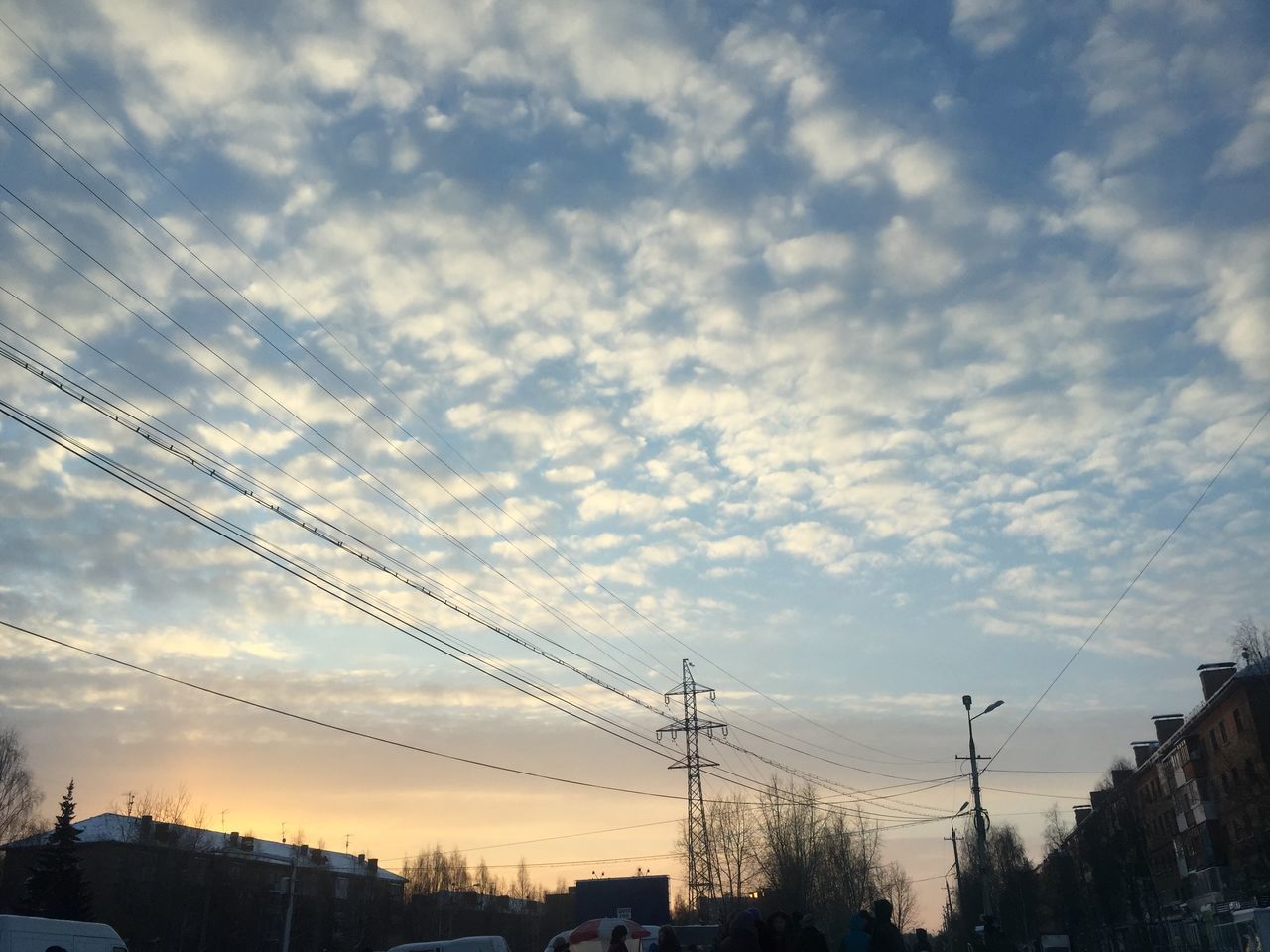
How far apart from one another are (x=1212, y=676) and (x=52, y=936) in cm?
7912

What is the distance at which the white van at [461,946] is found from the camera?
855 inches

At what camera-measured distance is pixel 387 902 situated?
10662 cm

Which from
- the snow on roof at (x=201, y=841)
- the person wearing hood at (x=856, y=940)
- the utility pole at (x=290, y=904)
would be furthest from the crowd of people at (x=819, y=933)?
the snow on roof at (x=201, y=841)

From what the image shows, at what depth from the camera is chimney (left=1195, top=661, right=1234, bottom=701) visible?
2968 inches

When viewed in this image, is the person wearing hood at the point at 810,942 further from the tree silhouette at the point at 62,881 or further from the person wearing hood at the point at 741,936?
the tree silhouette at the point at 62,881

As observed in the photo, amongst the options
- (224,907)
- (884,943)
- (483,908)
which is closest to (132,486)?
(884,943)

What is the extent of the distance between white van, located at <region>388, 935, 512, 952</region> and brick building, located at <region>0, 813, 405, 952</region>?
44251 millimetres

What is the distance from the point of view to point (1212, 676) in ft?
250

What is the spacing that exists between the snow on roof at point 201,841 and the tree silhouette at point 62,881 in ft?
17.2

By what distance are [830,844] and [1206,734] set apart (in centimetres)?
3376

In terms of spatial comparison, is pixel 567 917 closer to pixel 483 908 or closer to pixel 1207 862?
pixel 483 908

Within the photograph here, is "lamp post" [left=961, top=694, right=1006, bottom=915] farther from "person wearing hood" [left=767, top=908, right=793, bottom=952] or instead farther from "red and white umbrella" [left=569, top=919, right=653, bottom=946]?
"person wearing hood" [left=767, top=908, right=793, bottom=952]

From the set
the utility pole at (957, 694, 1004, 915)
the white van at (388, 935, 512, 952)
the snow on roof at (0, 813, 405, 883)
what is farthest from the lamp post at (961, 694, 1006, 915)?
the snow on roof at (0, 813, 405, 883)

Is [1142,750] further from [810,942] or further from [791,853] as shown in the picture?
[810,942]
